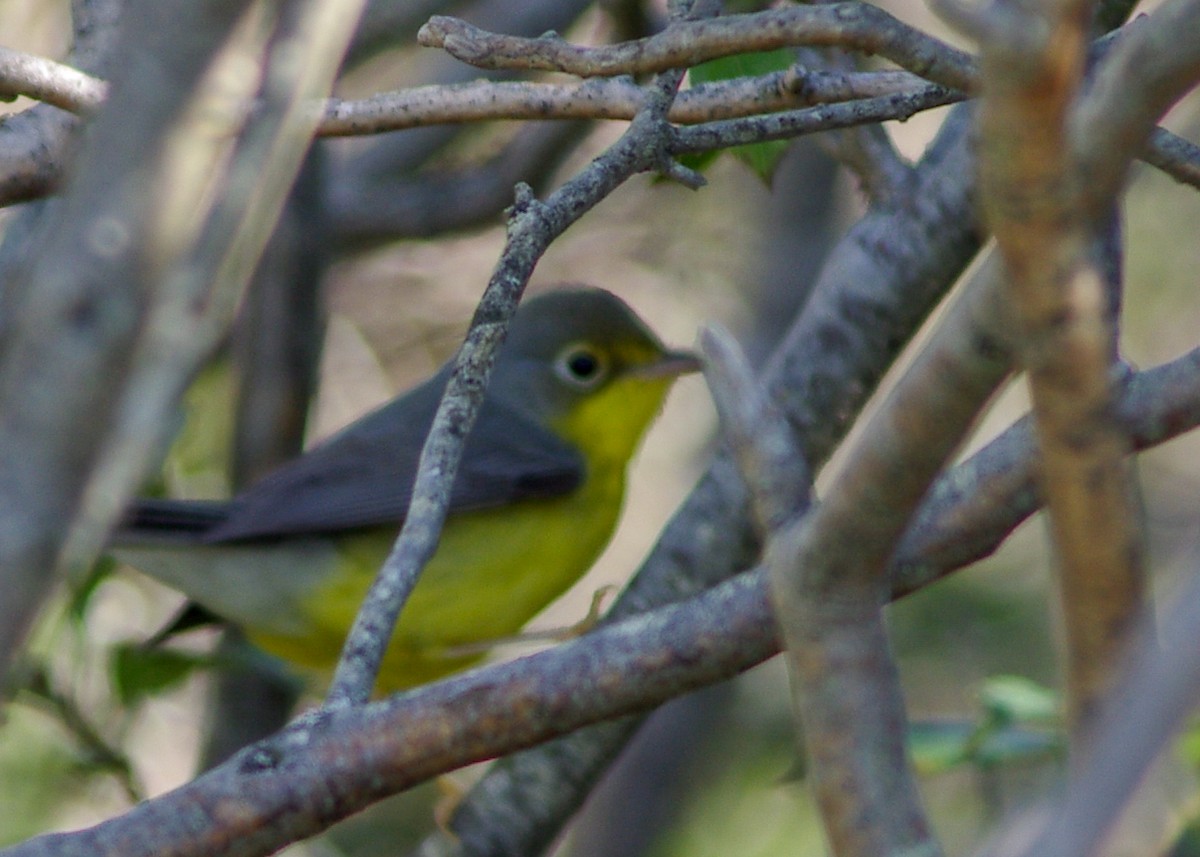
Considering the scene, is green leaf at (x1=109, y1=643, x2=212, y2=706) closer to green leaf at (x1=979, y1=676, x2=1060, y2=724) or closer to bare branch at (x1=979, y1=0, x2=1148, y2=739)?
green leaf at (x1=979, y1=676, x2=1060, y2=724)

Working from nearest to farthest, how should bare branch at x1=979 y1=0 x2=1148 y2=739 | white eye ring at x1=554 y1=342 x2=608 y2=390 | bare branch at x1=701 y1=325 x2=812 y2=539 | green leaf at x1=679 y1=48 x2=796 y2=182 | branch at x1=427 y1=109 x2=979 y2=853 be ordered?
bare branch at x1=979 y1=0 x2=1148 y2=739 → bare branch at x1=701 y1=325 x2=812 y2=539 → green leaf at x1=679 y1=48 x2=796 y2=182 → branch at x1=427 y1=109 x2=979 y2=853 → white eye ring at x1=554 y1=342 x2=608 y2=390

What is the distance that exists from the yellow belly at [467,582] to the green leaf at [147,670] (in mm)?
671

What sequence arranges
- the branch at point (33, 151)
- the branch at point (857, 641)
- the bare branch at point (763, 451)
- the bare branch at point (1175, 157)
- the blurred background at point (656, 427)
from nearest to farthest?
the branch at point (857, 641) < the bare branch at point (763, 451) < the bare branch at point (1175, 157) < the branch at point (33, 151) < the blurred background at point (656, 427)

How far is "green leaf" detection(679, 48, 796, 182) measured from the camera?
2377mm

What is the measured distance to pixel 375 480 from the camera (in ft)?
12.9

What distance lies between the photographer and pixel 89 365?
819mm

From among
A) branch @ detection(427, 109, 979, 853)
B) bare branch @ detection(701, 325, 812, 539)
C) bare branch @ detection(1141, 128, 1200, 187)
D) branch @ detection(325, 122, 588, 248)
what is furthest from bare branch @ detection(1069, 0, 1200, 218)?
branch @ detection(325, 122, 588, 248)

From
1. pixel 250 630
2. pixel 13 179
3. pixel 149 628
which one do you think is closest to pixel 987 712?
pixel 13 179

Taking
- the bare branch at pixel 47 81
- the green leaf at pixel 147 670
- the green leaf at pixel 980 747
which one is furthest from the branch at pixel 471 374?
the green leaf at pixel 147 670

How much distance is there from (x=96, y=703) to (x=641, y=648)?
7.57ft

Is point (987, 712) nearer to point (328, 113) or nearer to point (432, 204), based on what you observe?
point (328, 113)

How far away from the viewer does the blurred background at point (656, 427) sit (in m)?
4.00

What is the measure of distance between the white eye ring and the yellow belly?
455 mm

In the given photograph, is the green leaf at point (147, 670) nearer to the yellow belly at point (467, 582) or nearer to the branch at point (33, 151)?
the yellow belly at point (467, 582)
